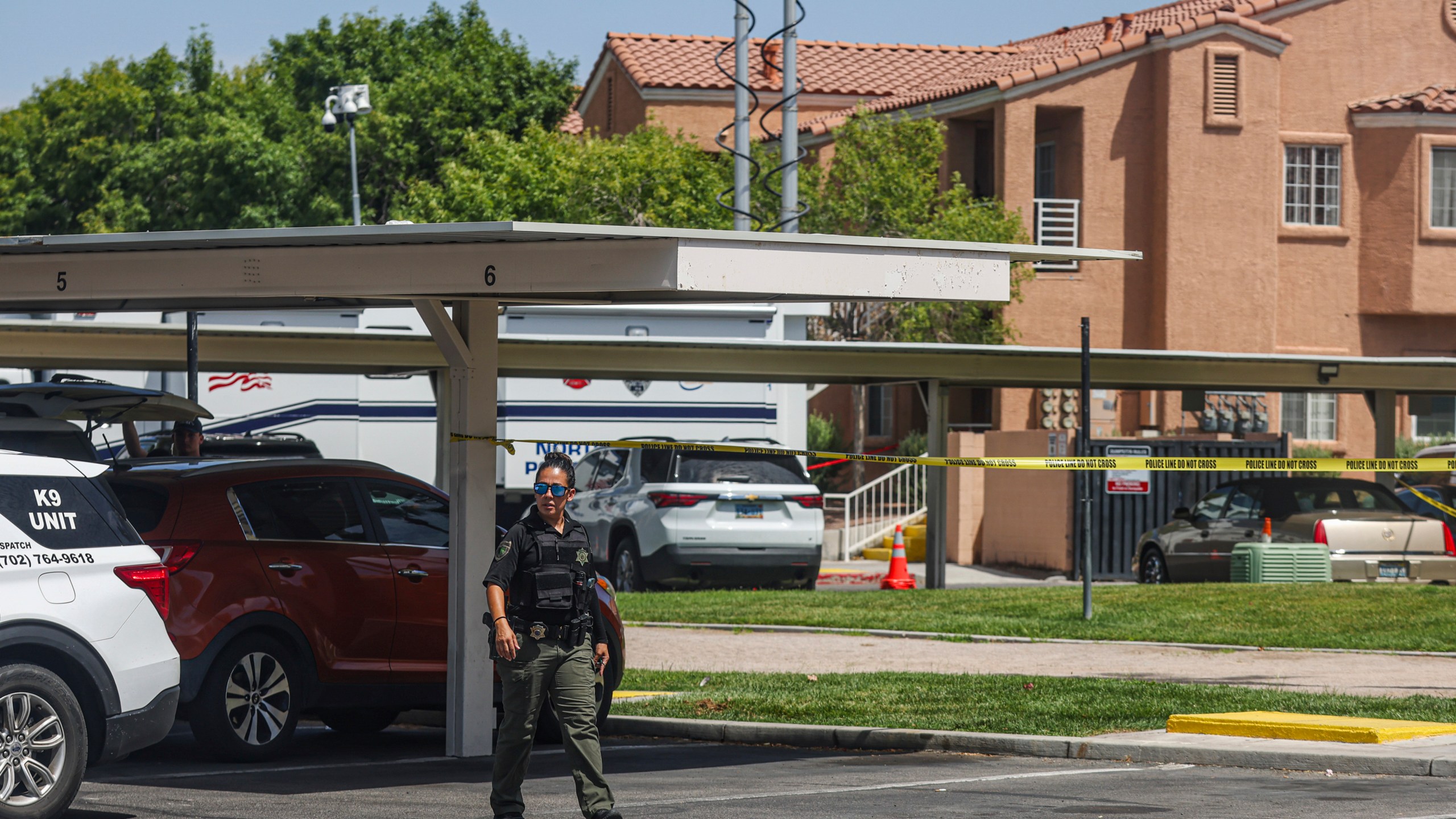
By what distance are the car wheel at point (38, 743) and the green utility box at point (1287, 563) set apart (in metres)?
14.7

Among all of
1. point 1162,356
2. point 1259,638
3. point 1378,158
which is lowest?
point 1259,638

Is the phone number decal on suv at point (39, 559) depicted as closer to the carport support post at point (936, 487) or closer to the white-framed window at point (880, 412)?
the carport support post at point (936, 487)

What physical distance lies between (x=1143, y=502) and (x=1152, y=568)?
3979mm

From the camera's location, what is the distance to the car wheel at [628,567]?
67.4ft

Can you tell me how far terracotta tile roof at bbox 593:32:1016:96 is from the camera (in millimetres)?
42188

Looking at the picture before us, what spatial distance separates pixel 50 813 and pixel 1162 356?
1481cm

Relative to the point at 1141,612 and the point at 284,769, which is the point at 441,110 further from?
the point at 284,769

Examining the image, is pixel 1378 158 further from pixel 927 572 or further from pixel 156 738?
pixel 156 738

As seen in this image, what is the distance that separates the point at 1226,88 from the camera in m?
34.2

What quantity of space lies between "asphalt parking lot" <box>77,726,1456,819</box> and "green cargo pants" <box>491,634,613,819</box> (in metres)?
0.61

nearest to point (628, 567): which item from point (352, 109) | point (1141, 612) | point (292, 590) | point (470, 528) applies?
point (1141, 612)

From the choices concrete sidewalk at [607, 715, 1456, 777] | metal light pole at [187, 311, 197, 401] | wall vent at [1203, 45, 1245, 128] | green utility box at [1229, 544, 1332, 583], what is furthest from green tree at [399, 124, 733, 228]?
concrete sidewalk at [607, 715, 1456, 777]

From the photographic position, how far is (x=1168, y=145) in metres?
34.1

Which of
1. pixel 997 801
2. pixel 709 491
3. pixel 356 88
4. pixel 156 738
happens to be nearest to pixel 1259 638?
pixel 709 491
